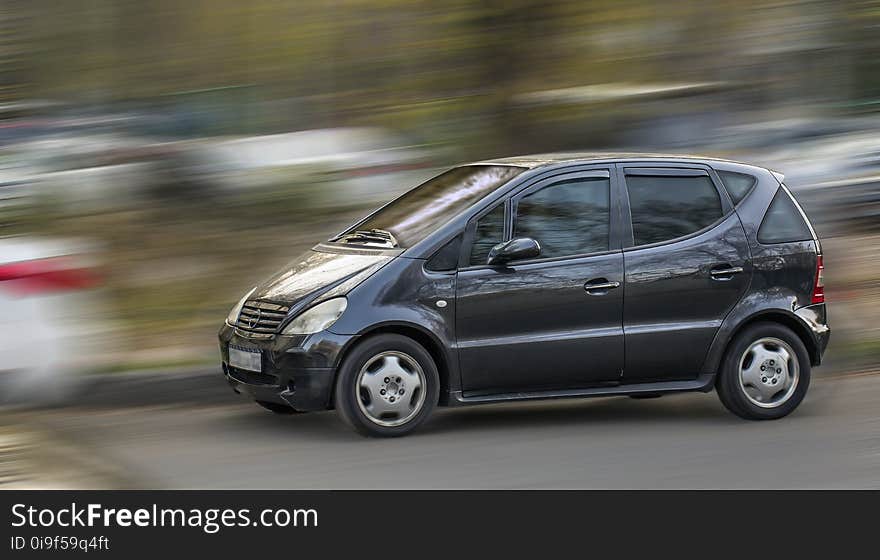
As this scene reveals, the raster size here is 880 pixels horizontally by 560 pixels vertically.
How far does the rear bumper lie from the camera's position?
26.9 feet

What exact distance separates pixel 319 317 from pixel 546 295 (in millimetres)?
1299

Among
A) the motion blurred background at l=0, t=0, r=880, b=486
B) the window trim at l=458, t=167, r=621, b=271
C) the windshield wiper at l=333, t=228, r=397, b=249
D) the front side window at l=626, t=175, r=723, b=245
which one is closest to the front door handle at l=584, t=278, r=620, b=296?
the window trim at l=458, t=167, r=621, b=271

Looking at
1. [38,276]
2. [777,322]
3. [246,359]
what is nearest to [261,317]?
[246,359]

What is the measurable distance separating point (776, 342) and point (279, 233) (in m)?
4.95

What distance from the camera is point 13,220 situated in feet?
36.3

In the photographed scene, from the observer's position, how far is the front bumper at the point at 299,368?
7.32 meters

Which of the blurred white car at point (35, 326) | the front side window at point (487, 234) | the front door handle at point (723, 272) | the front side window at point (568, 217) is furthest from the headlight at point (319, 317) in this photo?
the front door handle at point (723, 272)

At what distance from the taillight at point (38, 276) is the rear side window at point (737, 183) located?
4.19 m

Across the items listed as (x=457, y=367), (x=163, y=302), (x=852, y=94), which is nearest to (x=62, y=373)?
(x=163, y=302)

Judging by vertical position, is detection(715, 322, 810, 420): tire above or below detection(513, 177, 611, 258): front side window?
below

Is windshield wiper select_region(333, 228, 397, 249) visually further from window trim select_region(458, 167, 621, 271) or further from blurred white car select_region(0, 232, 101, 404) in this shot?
blurred white car select_region(0, 232, 101, 404)

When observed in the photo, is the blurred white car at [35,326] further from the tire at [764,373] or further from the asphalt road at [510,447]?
the tire at [764,373]

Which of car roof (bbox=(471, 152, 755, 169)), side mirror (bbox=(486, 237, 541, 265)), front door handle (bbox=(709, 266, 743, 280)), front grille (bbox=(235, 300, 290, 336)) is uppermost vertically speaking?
car roof (bbox=(471, 152, 755, 169))

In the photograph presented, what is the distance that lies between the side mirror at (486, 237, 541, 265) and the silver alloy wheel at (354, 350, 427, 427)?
0.74 meters
